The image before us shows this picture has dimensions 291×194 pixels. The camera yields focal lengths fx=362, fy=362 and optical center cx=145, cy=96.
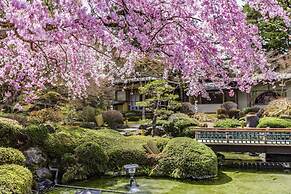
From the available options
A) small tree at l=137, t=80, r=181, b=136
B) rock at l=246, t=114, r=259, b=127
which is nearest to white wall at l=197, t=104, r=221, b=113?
rock at l=246, t=114, r=259, b=127

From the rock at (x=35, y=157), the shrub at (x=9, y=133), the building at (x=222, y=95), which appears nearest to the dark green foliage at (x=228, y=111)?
the building at (x=222, y=95)

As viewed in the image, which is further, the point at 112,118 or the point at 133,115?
the point at 133,115

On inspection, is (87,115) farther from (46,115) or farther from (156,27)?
(156,27)

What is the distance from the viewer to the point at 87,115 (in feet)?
59.5

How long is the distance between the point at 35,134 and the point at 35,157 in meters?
0.62

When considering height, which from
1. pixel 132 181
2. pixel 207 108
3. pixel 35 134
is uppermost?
pixel 207 108

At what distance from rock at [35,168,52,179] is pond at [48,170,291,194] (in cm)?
73

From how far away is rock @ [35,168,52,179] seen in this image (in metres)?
9.33

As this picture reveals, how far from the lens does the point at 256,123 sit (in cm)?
1498

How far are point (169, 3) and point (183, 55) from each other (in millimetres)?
578

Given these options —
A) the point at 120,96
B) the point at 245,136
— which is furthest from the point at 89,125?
the point at 120,96

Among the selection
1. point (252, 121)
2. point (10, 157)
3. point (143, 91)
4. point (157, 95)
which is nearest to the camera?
point (10, 157)

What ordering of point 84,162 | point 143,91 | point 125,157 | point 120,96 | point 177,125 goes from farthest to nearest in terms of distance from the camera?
point 120,96 < point 143,91 < point 177,125 < point 125,157 < point 84,162

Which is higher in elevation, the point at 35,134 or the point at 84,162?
the point at 35,134
